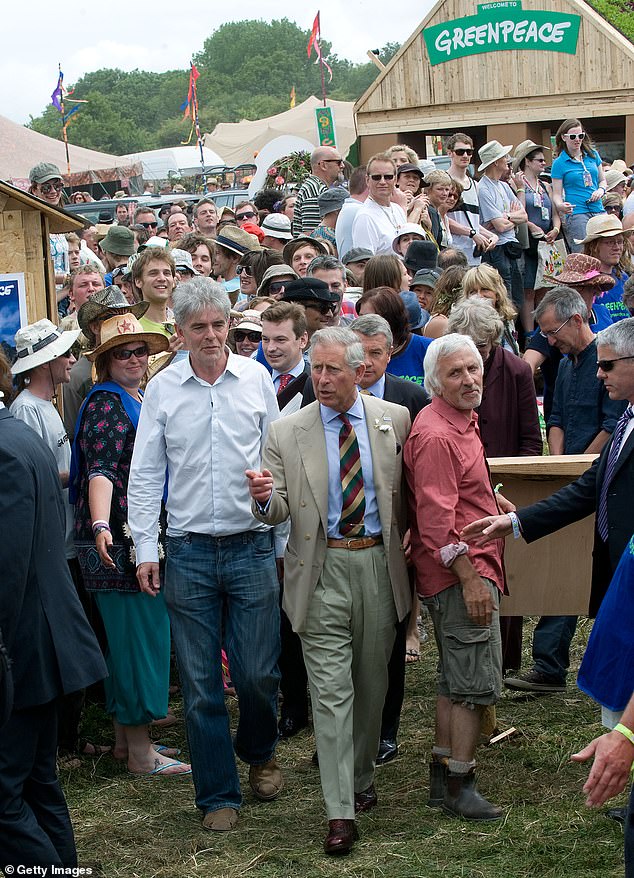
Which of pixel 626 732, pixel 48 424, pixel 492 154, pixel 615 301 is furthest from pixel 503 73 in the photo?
pixel 626 732

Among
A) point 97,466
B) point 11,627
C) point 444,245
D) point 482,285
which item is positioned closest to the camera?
point 11,627

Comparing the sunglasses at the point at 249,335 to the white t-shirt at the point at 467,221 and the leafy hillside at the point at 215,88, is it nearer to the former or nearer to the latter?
the white t-shirt at the point at 467,221

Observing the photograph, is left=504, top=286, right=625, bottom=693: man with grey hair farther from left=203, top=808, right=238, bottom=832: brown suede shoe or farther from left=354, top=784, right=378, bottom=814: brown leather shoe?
left=203, top=808, right=238, bottom=832: brown suede shoe

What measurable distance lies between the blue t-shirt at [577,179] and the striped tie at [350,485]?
32.3 ft

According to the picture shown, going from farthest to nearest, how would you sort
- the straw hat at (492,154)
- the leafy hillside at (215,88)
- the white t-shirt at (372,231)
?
the leafy hillside at (215,88), the straw hat at (492,154), the white t-shirt at (372,231)

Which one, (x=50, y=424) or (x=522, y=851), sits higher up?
(x=50, y=424)

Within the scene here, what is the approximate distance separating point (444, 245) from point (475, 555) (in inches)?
286

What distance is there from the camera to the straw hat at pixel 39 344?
5.83 metres

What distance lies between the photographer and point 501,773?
220 inches

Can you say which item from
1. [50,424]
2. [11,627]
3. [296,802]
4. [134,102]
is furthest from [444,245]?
[134,102]

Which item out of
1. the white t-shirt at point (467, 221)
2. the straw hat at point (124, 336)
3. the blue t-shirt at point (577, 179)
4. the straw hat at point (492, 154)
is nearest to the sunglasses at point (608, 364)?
the straw hat at point (124, 336)

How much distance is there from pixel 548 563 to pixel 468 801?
1.31 m

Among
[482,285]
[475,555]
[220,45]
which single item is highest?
[220,45]

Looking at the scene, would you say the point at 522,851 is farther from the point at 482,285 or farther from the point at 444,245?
the point at 444,245
